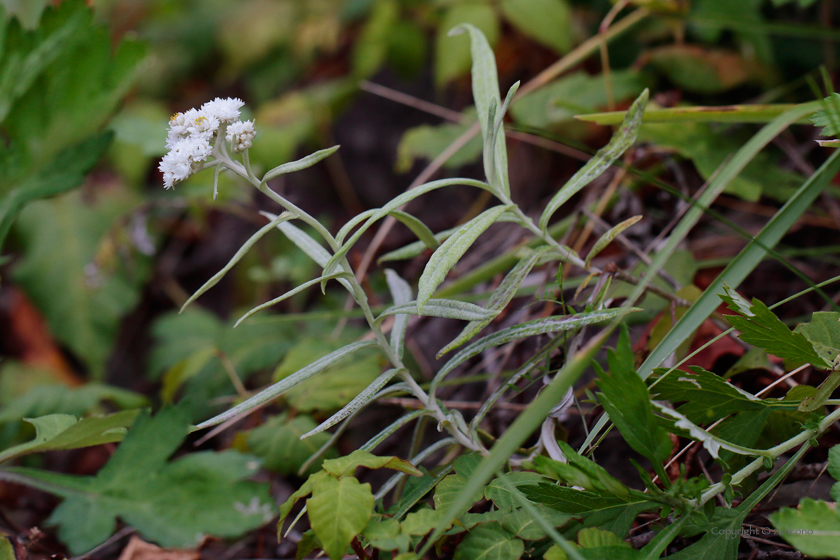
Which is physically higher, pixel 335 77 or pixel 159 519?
pixel 335 77

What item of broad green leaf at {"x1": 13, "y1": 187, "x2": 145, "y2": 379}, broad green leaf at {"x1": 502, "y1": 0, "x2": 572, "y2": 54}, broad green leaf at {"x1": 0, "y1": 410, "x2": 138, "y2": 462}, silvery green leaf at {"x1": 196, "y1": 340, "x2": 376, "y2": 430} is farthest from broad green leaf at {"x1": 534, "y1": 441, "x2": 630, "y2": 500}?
broad green leaf at {"x1": 13, "y1": 187, "x2": 145, "y2": 379}

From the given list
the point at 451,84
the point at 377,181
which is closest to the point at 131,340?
the point at 377,181

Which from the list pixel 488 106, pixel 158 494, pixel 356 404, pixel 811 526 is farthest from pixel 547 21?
pixel 158 494

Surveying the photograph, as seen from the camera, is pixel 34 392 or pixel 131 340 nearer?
pixel 34 392

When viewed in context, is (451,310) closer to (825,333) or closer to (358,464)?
(358,464)

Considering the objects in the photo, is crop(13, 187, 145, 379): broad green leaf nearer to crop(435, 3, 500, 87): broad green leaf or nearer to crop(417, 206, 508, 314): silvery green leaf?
crop(435, 3, 500, 87): broad green leaf

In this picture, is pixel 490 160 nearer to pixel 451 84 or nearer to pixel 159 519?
pixel 159 519
